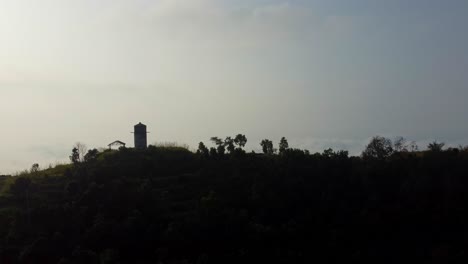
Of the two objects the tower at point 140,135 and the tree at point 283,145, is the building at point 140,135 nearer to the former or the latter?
the tower at point 140,135

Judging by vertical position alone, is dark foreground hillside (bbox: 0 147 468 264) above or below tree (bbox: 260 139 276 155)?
below

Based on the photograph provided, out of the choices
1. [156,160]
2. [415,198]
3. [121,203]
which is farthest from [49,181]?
→ [415,198]

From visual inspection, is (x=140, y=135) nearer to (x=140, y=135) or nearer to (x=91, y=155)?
(x=140, y=135)

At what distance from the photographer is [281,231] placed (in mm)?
26266

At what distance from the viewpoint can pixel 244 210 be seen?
27.5m

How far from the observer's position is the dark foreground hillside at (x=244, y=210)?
83.0 feet

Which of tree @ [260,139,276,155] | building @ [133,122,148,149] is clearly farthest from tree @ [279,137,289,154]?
building @ [133,122,148,149]

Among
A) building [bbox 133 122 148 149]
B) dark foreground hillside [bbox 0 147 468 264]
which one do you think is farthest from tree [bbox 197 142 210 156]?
building [bbox 133 122 148 149]

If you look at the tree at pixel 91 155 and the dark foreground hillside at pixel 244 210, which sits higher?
the tree at pixel 91 155

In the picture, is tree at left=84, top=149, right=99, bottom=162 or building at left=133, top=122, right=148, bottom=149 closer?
tree at left=84, top=149, right=99, bottom=162

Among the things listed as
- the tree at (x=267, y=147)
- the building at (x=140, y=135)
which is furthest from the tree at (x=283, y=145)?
the building at (x=140, y=135)

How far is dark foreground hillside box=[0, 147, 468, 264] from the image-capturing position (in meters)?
25.3

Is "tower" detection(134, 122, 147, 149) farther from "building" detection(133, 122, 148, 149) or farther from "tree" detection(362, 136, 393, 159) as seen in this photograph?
"tree" detection(362, 136, 393, 159)

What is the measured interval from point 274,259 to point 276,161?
30.4ft
